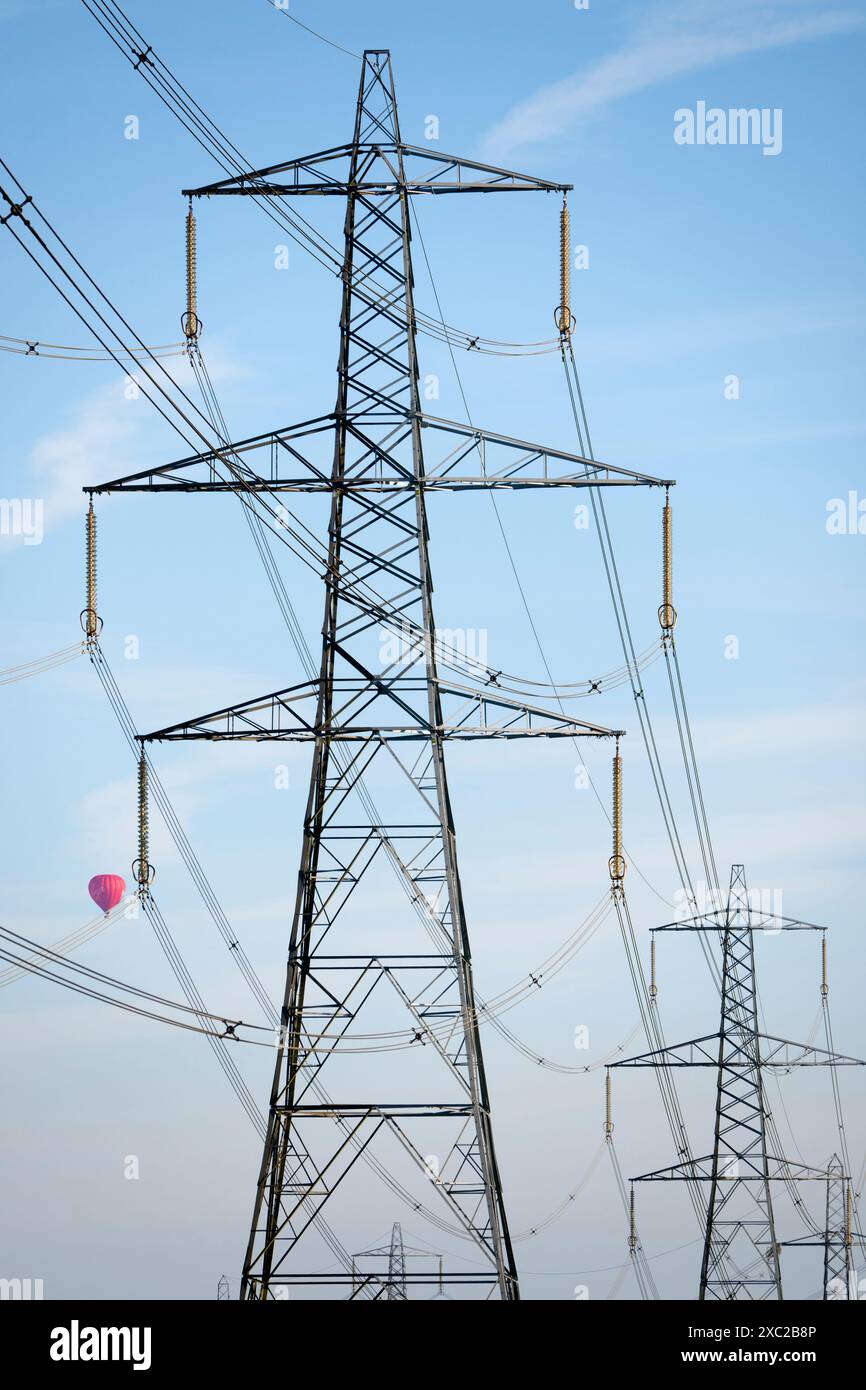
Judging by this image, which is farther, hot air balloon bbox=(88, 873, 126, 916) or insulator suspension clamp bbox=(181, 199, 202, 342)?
hot air balloon bbox=(88, 873, 126, 916)

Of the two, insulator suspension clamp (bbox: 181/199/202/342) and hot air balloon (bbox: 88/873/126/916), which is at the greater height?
insulator suspension clamp (bbox: 181/199/202/342)

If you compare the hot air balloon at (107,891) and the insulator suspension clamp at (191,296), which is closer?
the insulator suspension clamp at (191,296)

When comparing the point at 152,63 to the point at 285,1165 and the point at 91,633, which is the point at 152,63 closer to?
the point at 91,633

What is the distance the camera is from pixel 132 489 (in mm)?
35531

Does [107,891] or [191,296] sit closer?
[191,296]

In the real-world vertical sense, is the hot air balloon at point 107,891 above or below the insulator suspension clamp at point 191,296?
below

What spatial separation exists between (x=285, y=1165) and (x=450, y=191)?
17.4 metres

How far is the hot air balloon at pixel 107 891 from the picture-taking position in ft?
174

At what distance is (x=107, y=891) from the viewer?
176 ft

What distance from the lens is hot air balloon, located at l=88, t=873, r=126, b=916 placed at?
5303 cm
